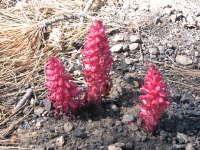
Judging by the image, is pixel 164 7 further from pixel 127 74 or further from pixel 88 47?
pixel 88 47

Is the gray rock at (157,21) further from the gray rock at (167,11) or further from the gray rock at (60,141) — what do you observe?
the gray rock at (60,141)

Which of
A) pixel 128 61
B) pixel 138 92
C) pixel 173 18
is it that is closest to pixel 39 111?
pixel 138 92

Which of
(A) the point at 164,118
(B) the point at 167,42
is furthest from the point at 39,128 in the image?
(B) the point at 167,42

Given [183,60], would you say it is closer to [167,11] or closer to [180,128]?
[167,11]

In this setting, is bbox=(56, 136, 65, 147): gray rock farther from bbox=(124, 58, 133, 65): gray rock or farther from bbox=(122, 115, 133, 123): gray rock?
bbox=(124, 58, 133, 65): gray rock

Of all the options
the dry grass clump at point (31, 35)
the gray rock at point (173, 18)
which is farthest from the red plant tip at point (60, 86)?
the gray rock at point (173, 18)

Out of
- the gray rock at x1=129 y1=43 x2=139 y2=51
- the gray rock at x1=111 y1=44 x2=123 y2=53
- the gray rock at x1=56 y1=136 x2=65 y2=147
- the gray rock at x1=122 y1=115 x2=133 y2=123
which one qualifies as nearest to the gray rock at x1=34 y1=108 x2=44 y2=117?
the gray rock at x1=56 y1=136 x2=65 y2=147
